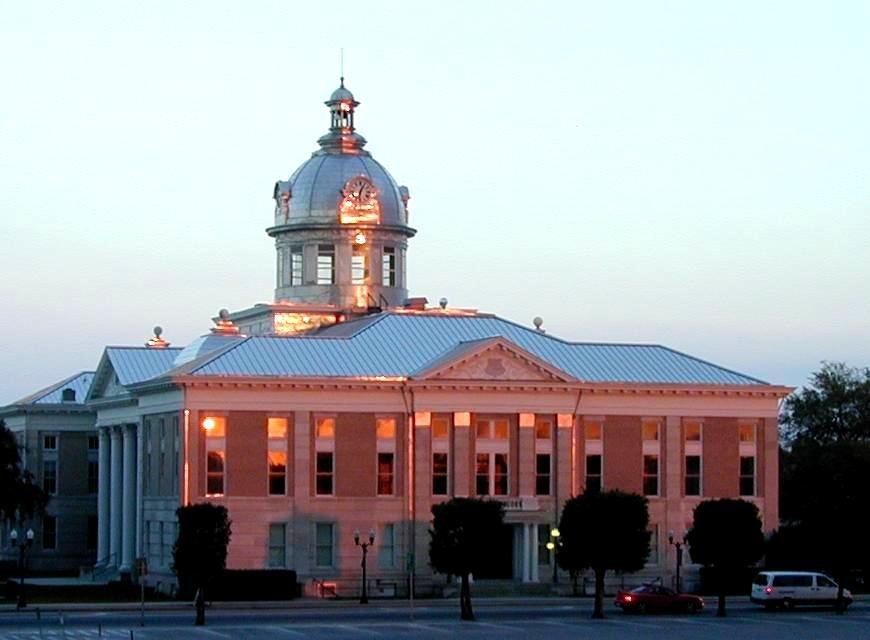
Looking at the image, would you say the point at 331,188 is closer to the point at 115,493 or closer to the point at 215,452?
the point at 115,493

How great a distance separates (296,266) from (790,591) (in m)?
38.7

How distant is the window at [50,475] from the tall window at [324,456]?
116 ft

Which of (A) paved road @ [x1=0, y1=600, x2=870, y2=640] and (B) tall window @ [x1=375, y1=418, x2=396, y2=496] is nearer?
(A) paved road @ [x1=0, y1=600, x2=870, y2=640]

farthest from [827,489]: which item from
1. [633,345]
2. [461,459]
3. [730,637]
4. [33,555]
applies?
[730,637]

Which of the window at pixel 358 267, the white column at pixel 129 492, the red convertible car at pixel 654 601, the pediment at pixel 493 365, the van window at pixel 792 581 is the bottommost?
the red convertible car at pixel 654 601

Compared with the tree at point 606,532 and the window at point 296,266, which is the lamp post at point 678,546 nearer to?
the tree at point 606,532

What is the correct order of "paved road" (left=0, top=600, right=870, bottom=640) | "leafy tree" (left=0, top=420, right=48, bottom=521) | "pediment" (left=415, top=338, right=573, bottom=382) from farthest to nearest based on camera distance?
"pediment" (left=415, top=338, right=573, bottom=382)
"leafy tree" (left=0, top=420, right=48, bottom=521)
"paved road" (left=0, top=600, right=870, bottom=640)

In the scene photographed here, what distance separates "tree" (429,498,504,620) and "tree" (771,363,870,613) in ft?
43.5

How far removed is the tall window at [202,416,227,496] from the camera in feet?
329

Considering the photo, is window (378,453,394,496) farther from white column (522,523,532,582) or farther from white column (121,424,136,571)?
white column (121,424,136,571)

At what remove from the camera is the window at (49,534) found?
436 feet

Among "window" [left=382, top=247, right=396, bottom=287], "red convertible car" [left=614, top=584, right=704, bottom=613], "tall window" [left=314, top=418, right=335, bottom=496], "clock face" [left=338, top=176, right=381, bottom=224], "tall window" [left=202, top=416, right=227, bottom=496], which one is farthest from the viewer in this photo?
"window" [left=382, top=247, right=396, bottom=287]

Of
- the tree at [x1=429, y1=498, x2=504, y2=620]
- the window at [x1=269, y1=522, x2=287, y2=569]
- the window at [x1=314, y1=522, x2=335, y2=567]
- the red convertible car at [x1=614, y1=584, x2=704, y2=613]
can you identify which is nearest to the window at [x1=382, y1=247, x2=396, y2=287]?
the window at [x1=314, y1=522, x2=335, y2=567]

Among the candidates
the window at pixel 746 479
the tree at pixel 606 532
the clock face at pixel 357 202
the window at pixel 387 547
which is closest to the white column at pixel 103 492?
the clock face at pixel 357 202
